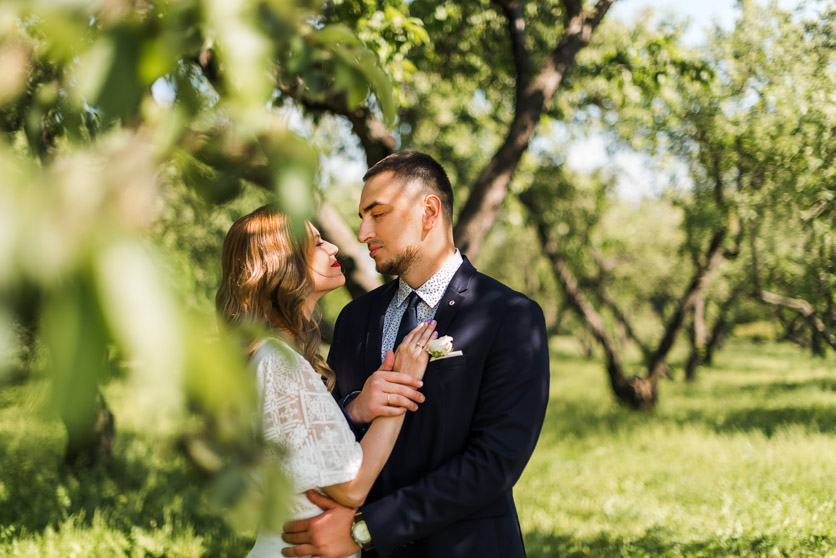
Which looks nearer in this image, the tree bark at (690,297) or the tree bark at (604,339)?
the tree bark at (690,297)

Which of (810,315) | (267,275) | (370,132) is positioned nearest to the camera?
(267,275)

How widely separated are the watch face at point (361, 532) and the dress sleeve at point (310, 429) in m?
0.27

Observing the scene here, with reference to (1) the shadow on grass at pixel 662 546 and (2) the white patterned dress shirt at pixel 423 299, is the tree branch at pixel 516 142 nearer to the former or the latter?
(2) the white patterned dress shirt at pixel 423 299

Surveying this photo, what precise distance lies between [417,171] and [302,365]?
103cm

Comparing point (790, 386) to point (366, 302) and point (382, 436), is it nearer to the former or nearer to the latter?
point (366, 302)

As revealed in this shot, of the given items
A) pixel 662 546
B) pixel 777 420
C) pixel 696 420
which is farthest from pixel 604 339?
pixel 662 546

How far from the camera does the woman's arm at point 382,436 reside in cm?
194

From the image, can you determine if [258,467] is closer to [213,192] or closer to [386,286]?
[213,192]

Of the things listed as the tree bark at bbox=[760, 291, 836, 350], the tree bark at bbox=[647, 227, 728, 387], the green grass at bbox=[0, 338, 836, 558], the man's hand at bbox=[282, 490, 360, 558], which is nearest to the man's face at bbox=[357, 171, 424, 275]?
the man's hand at bbox=[282, 490, 360, 558]

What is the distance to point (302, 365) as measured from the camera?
1.91 metres

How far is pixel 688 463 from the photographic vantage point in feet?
27.9

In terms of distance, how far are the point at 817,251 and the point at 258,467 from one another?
7719 millimetres

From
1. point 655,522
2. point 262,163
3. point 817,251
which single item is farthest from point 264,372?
point 817,251

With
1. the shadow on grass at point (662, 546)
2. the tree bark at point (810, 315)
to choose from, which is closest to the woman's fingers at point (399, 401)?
the shadow on grass at point (662, 546)
